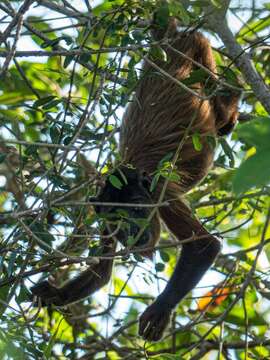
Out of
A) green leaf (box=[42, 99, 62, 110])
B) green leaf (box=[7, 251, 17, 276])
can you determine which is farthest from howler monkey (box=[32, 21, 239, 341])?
green leaf (box=[7, 251, 17, 276])

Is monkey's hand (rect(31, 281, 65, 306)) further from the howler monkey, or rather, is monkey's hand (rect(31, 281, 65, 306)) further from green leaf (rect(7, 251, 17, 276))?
green leaf (rect(7, 251, 17, 276))

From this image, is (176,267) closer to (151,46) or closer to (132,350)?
(132,350)

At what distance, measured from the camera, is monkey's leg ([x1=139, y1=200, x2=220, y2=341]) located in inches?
251

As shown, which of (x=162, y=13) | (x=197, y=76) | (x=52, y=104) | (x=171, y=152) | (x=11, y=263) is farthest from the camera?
(x=171, y=152)

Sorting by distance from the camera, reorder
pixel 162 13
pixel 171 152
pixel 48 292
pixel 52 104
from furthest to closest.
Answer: pixel 171 152 → pixel 48 292 → pixel 52 104 → pixel 162 13

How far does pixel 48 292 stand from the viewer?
249 inches

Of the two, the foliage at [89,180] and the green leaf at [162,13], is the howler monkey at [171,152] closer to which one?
the foliage at [89,180]

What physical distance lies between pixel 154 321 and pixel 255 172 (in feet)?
15.9

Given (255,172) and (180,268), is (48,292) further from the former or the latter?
(255,172)

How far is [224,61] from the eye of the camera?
263 inches

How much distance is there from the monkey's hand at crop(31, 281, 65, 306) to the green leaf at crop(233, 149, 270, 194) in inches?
182

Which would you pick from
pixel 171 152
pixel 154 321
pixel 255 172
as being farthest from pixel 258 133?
pixel 154 321

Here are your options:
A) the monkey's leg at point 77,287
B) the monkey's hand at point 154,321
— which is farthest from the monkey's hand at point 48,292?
the monkey's hand at point 154,321

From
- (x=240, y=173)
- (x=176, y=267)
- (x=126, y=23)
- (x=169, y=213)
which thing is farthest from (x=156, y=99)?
(x=240, y=173)
